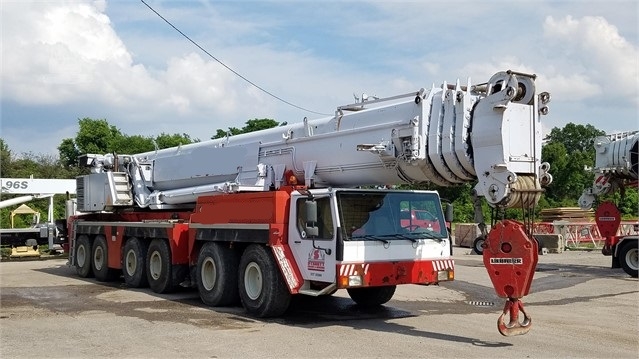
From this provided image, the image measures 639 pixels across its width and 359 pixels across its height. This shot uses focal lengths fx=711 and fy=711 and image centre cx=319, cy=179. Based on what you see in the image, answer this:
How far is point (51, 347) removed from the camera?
359 inches

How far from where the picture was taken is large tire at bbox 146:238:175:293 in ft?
47.4

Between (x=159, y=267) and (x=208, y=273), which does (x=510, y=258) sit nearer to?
(x=208, y=273)

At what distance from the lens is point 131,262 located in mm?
16094

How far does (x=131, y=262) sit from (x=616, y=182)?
1348 centimetres

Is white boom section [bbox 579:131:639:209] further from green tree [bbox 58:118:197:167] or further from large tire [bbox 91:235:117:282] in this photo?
green tree [bbox 58:118:197:167]

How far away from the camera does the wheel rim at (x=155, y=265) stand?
14.9 m

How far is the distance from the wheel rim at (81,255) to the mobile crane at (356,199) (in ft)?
13.8

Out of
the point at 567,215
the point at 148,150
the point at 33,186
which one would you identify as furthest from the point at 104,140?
the point at 567,215

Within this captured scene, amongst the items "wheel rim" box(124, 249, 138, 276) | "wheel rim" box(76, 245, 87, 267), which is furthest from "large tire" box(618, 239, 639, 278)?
"wheel rim" box(76, 245, 87, 267)

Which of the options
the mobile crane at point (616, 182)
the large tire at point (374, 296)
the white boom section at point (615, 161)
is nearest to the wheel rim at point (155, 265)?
the large tire at point (374, 296)

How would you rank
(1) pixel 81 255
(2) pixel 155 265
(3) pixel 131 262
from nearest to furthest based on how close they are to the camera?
(2) pixel 155 265
(3) pixel 131 262
(1) pixel 81 255

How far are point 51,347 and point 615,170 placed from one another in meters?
15.9

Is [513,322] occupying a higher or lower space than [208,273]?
lower

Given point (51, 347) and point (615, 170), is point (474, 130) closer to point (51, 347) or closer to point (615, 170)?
point (51, 347)
